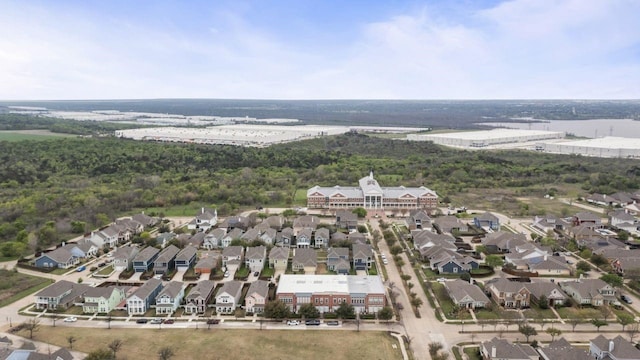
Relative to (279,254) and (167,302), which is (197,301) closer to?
(167,302)

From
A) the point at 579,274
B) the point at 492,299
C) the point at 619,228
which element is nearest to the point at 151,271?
the point at 492,299

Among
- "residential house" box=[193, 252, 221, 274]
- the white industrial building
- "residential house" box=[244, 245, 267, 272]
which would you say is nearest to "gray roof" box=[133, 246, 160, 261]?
"residential house" box=[193, 252, 221, 274]

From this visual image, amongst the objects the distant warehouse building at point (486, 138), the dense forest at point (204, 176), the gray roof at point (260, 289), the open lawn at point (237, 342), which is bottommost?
the open lawn at point (237, 342)

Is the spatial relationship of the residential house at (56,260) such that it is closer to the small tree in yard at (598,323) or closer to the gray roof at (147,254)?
the gray roof at (147,254)

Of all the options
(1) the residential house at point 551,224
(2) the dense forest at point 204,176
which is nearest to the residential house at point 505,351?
(1) the residential house at point 551,224

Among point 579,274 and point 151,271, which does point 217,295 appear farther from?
point 579,274

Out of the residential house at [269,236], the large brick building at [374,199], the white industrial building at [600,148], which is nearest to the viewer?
the residential house at [269,236]
